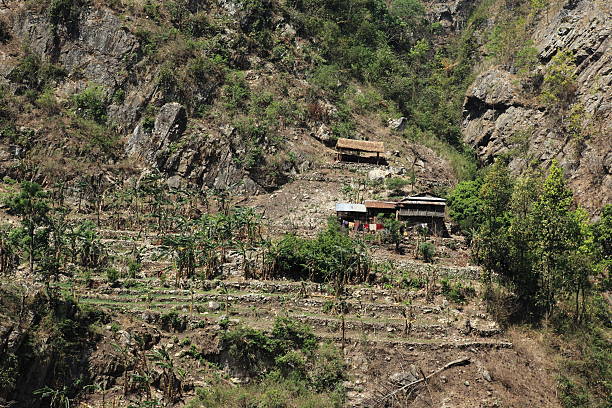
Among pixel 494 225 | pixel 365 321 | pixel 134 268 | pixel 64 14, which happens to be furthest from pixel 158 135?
pixel 494 225

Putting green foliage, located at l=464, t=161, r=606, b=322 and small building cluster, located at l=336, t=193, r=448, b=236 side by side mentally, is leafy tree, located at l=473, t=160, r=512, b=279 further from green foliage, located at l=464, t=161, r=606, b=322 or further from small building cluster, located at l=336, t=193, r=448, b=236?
small building cluster, located at l=336, t=193, r=448, b=236

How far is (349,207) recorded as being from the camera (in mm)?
46500

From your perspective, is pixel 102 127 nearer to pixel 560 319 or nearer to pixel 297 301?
pixel 297 301

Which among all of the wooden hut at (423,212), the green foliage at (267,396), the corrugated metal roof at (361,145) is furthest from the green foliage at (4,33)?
the green foliage at (267,396)

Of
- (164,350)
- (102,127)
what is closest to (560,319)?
(164,350)

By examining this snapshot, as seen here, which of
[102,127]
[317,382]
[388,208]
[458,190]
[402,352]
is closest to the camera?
[317,382]

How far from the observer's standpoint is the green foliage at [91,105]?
5678 cm

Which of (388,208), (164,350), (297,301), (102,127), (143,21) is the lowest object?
(164,350)

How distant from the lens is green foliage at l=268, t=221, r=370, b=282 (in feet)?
118

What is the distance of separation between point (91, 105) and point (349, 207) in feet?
98.5

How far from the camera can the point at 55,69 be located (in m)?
59.6

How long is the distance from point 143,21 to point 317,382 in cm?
5162

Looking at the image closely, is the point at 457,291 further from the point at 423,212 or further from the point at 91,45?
the point at 91,45

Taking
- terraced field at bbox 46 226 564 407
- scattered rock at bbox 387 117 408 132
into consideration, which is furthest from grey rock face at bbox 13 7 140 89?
terraced field at bbox 46 226 564 407
